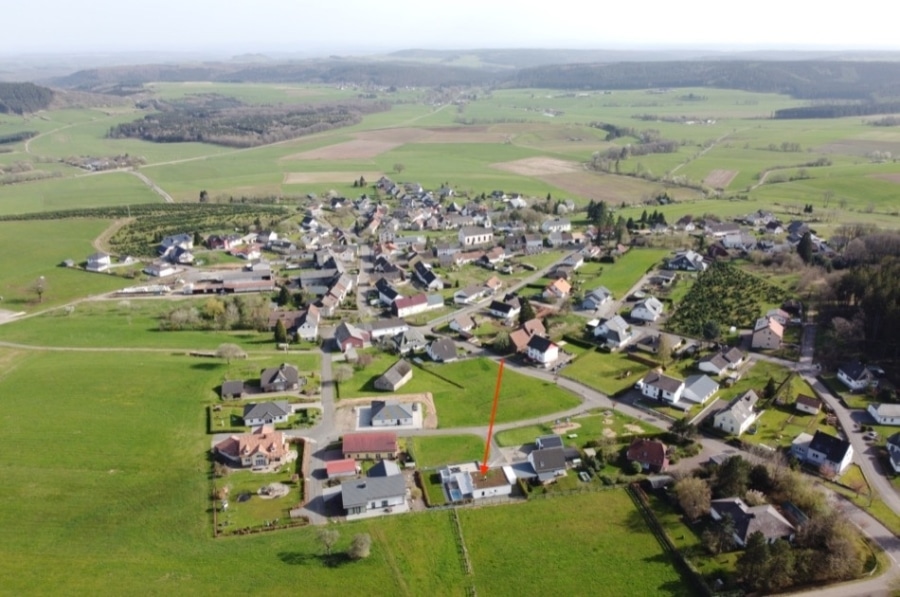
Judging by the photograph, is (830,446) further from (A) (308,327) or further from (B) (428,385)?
(A) (308,327)

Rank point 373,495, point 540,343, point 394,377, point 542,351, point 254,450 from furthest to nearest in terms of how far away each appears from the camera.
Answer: point 540,343, point 542,351, point 394,377, point 254,450, point 373,495

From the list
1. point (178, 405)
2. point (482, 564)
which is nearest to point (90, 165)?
point (178, 405)

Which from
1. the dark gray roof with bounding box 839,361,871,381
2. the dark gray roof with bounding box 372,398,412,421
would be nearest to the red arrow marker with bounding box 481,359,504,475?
the dark gray roof with bounding box 372,398,412,421

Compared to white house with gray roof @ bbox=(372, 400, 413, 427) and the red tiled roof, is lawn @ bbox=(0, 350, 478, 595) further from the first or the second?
white house with gray roof @ bbox=(372, 400, 413, 427)

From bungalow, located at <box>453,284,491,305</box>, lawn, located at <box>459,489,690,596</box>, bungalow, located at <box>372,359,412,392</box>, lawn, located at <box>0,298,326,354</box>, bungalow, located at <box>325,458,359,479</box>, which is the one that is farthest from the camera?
bungalow, located at <box>453,284,491,305</box>

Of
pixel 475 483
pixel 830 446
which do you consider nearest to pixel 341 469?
pixel 475 483

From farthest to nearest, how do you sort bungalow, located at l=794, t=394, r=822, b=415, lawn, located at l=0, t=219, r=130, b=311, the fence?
lawn, located at l=0, t=219, r=130, b=311 → bungalow, located at l=794, t=394, r=822, b=415 → the fence

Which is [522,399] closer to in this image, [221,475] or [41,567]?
[221,475]
